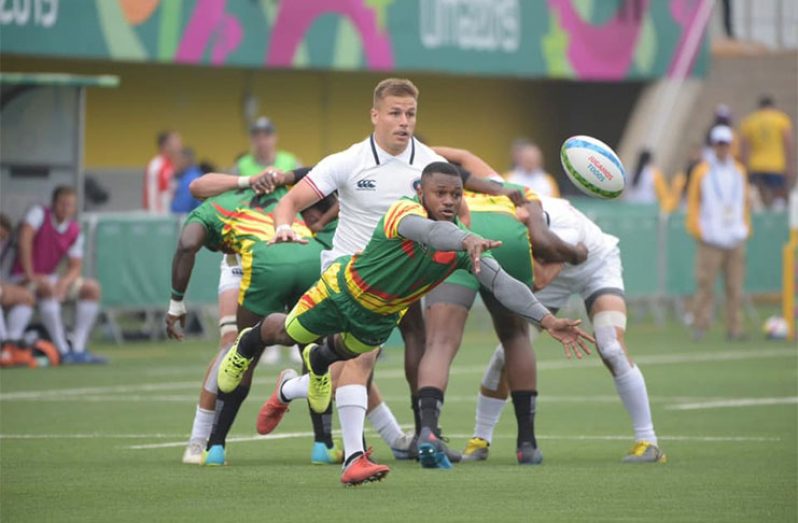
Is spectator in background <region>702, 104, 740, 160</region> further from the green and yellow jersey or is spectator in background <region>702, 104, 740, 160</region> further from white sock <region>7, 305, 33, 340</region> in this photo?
the green and yellow jersey

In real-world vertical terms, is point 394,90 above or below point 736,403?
above

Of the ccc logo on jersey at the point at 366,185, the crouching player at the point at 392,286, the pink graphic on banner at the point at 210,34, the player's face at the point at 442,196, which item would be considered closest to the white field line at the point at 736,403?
the ccc logo on jersey at the point at 366,185

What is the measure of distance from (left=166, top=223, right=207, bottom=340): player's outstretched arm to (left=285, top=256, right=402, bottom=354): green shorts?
1.45 m

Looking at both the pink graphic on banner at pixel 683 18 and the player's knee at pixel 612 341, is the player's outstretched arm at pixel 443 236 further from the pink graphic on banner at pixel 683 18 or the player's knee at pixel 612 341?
the pink graphic on banner at pixel 683 18

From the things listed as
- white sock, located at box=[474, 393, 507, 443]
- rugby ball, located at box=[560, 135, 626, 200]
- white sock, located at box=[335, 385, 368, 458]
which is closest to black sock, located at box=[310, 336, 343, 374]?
white sock, located at box=[335, 385, 368, 458]

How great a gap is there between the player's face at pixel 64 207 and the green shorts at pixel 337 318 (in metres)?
10.2

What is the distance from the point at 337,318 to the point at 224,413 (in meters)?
1.45

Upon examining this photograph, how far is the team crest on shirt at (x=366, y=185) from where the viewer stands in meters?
11.9

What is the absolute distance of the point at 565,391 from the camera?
58.7ft

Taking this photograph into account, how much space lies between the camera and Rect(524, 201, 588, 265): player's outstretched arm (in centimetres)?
1230

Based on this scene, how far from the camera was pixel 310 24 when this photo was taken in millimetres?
28547

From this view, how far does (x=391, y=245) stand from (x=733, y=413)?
5.93 metres

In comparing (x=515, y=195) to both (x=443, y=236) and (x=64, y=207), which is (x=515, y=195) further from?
(x=64, y=207)

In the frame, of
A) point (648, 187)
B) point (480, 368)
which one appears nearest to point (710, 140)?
point (648, 187)
